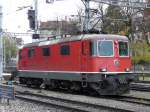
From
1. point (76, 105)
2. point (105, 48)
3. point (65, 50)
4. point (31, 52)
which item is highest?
point (105, 48)

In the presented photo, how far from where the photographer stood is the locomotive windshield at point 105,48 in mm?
22000

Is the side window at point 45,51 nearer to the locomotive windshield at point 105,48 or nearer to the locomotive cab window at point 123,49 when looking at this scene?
the locomotive windshield at point 105,48

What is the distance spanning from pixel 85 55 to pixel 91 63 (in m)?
0.63

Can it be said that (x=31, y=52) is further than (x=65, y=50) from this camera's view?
Yes

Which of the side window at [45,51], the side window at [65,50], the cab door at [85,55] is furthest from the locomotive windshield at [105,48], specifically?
the side window at [45,51]

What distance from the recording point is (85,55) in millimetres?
22188

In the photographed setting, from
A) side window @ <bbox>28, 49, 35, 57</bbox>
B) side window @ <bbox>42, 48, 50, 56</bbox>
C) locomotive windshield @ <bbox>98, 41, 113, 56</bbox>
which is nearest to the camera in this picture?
locomotive windshield @ <bbox>98, 41, 113, 56</bbox>

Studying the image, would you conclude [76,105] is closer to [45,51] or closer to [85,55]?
[85,55]

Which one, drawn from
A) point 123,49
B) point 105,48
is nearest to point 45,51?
point 105,48

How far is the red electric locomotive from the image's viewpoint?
70.6 ft

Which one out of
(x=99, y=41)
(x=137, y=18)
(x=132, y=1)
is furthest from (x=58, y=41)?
(x=137, y=18)

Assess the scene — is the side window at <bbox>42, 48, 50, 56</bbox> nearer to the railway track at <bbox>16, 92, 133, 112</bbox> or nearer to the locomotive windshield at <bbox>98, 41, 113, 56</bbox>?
the railway track at <bbox>16, 92, 133, 112</bbox>

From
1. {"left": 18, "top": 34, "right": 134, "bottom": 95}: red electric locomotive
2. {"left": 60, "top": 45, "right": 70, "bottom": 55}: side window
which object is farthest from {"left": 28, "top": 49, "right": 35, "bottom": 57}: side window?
{"left": 60, "top": 45, "right": 70, "bottom": 55}: side window

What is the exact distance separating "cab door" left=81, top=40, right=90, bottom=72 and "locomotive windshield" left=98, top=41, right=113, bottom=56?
0.59 metres
